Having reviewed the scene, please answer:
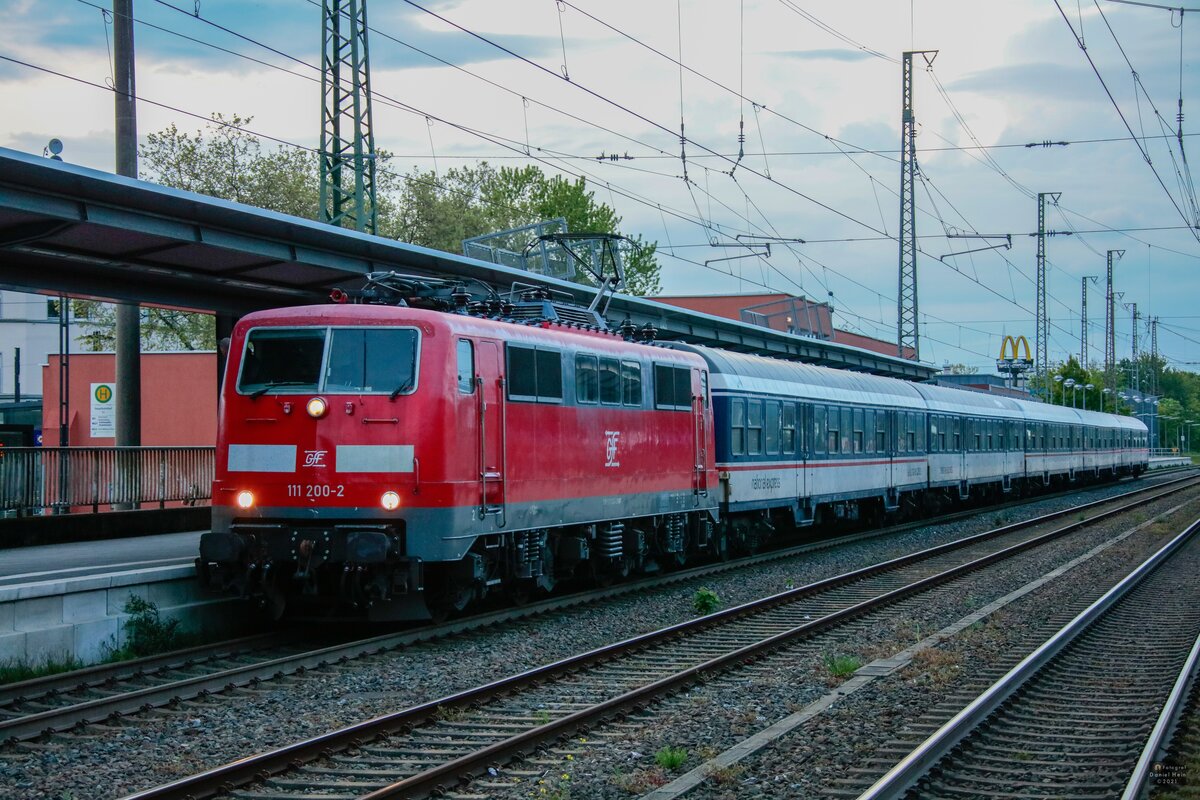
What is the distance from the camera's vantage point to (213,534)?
1268 cm

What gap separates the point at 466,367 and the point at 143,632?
13.6 feet

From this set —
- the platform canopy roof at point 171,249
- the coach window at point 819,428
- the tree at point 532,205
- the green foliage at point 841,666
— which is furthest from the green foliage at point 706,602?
the tree at point 532,205

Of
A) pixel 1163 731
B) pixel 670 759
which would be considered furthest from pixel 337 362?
pixel 1163 731

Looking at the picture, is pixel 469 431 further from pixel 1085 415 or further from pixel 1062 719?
pixel 1085 415

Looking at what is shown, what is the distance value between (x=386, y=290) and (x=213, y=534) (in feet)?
10.9

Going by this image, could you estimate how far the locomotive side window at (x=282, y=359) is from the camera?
43.5 ft

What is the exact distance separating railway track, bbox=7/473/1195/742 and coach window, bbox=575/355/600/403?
2.64m

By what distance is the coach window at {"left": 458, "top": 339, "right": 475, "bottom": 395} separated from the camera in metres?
13.3

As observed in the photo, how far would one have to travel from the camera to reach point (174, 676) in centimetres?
1134

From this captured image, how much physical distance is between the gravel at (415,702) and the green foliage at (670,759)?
3.6 inches

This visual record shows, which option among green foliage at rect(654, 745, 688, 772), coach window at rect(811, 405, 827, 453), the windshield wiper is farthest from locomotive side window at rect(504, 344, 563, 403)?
coach window at rect(811, 405, 827, 453)

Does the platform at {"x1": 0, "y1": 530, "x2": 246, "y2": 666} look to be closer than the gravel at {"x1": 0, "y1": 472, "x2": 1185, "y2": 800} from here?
No

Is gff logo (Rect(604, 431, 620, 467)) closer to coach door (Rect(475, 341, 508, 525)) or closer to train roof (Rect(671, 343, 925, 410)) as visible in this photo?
coach door (Rect(475, 341, 508, 525))

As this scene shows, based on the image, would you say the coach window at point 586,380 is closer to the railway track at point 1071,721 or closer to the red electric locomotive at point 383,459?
the red electric locomotive at point 383,459
